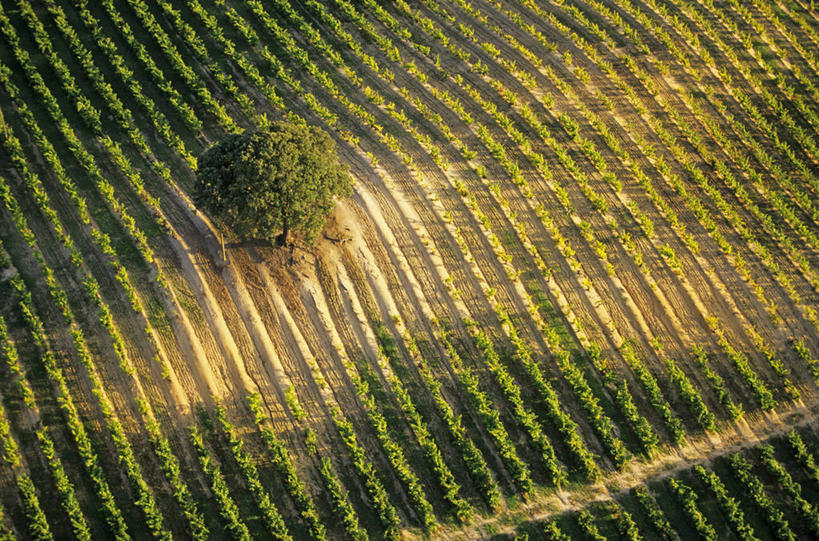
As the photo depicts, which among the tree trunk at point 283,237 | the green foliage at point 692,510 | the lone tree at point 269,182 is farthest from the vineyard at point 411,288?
the lone tree at point 269,182

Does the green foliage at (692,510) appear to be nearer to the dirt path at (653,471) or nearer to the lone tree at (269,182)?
the dirt path at (653,471)

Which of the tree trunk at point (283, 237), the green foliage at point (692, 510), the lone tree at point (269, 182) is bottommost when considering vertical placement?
the green foliage at point (692, 510)

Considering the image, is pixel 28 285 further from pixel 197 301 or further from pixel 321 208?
pixel 321 208

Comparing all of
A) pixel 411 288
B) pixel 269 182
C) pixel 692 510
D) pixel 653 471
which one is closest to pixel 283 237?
pixel 269 182

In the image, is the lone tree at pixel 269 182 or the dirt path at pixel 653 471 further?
the lone tree at pixel 269 182

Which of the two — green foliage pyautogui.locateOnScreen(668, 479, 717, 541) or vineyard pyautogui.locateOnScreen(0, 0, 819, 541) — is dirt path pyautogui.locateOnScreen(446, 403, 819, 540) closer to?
vineyard pyautogui.locateOnScreen(0, 0, 819, 541)

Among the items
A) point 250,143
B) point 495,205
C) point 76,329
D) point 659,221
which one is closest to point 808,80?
point 659,221

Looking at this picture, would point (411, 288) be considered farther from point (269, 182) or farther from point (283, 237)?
point (269, 182)
